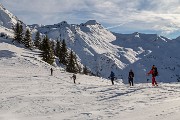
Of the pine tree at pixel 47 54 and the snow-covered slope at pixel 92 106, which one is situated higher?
the pine tree at pixel 47 54

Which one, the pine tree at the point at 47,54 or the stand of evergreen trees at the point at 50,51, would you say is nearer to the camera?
the pine tree at the point at 47,54

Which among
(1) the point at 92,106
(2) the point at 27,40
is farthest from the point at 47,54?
(1) the point at 92,106

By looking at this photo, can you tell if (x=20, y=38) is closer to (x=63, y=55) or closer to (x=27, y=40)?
(x=27, y=40)

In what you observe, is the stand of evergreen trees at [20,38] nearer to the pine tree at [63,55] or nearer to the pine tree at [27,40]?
the pine tree at [27,40]

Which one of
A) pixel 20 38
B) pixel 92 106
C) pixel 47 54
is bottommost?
pixel 92 106

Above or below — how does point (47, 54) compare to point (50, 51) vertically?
below

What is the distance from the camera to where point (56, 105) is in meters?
21.5

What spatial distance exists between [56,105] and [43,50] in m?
67.0

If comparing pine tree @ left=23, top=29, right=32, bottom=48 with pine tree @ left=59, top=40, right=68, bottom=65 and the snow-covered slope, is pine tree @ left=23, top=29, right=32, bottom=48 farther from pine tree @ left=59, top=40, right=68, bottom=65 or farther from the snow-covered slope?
the snow-covered slope

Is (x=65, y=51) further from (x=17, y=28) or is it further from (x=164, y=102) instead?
(x=164, y=102)

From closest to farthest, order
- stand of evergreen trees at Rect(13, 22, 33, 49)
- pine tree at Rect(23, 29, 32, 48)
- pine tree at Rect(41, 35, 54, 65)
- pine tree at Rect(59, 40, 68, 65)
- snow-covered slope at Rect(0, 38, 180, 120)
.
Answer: snow-covered slope at Rect(0, 38, 180, 120)
pine tree at Rect(41, 35, 54, 65)
pine tree at Rect(59, 40, 68, 65)
pine tree at Rect(23, 29, 32, 48)
stand of evergreen trees at Rect(13, 22, 33, 49)

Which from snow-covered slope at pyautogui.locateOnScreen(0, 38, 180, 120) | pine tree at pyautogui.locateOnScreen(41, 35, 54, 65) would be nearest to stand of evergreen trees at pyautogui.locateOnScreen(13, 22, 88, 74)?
pine tree at pyautogui.locateOnScreen(41, 35, 54, 65)

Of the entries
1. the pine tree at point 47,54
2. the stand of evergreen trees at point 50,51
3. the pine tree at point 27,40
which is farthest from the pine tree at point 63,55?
the pine tree at point 47,54

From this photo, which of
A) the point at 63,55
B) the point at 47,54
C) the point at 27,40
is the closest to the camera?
the point at 47,54
